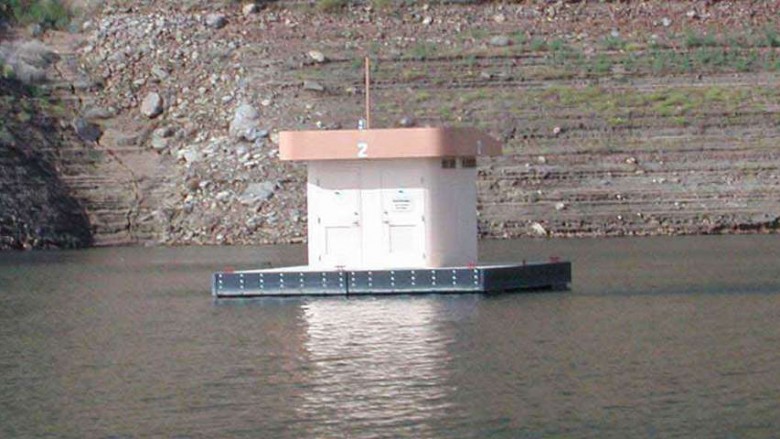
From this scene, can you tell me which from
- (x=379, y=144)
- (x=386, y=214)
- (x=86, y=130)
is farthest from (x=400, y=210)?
(x=86, y=130)

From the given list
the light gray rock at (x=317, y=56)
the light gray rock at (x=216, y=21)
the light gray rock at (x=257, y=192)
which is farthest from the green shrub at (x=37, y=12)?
the light gray rock at (x=257, y=192)

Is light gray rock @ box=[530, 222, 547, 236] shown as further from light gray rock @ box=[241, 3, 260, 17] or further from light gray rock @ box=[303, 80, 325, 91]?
light gray rock @ box=[241, 3, 260, 17]

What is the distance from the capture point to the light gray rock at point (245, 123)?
6581cm

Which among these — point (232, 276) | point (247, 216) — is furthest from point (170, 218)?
point (232, 276)

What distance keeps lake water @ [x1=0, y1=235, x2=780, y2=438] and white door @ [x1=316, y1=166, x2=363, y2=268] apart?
187 centimetres

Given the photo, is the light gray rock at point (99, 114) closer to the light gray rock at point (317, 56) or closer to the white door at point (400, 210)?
the light gray rock at point (317, 56)

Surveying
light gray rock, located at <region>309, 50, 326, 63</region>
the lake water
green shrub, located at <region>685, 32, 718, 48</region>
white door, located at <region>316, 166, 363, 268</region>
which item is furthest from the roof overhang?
green shrub, located at <region>685, 32, 718, 48</region>

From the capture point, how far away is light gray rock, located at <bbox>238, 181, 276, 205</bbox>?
6234cm

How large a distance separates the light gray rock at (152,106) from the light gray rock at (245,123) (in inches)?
130

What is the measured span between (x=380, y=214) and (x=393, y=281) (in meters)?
1.85

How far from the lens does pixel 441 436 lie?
21.4m

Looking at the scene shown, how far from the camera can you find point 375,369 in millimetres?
26734

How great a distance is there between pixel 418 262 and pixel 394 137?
246cm

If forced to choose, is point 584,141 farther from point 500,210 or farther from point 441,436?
point 441,436
